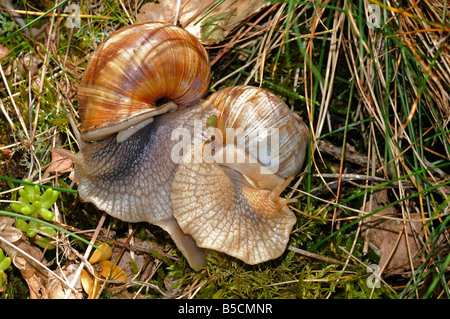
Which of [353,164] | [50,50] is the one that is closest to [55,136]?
[50,50]

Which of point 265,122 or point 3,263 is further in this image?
point 265,122

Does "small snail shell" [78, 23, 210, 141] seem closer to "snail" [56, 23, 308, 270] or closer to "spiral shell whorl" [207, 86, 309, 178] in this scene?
"snail" [56, 23, 308, 270]

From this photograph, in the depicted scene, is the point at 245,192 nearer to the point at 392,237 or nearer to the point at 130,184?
the point at 130,184

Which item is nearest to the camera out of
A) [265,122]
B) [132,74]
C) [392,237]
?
[132,74]

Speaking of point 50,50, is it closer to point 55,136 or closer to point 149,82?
point 55,136

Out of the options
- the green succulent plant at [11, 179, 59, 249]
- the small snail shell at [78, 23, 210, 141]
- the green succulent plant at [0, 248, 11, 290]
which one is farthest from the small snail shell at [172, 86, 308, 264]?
the green succulent plant at [0, 248, 11, 290]

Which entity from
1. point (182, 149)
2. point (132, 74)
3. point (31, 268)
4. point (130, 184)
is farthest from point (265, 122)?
point (31, 268)
